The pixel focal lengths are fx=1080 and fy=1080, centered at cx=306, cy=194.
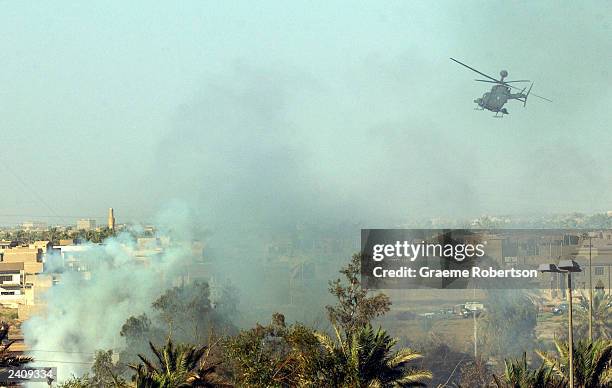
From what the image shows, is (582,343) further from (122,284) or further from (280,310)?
(122,284)

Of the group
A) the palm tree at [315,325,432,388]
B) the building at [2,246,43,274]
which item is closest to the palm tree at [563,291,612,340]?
the palm tree at [315,325,432,388]

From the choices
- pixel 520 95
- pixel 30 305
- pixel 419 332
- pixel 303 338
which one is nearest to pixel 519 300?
pixel 419 332

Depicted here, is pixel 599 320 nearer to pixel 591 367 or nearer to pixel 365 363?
pixel 591 367

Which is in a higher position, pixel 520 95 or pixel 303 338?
pixel 520 95
